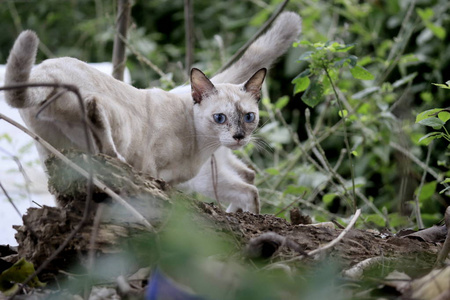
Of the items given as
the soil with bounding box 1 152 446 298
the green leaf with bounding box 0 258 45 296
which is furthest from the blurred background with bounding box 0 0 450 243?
the green leaf with bounding box 0 258 45 296

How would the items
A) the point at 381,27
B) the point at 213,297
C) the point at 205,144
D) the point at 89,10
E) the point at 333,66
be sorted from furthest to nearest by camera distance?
the point at 89,10 < the point at 381,27 < the point at 205,144 < the point at 333,66 < the point at 213,297

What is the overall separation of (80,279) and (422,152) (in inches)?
132

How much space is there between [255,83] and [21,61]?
113cm

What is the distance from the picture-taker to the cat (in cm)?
169

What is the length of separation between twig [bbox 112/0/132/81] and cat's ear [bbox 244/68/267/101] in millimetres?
613

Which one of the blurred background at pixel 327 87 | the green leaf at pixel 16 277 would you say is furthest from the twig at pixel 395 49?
the green leaf at pixel 16 277

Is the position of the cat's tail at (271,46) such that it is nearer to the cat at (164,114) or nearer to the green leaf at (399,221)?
the cat at (164,114)

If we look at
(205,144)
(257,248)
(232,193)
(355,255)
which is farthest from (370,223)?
(257,248)

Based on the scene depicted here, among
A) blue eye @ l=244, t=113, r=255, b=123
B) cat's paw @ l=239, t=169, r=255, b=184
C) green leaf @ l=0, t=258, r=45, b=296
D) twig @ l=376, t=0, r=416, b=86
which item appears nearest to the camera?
green leaf @ l=0, t=258, r=45, b=296

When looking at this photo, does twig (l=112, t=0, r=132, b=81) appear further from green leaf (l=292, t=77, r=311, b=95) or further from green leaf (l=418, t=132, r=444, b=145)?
green leaf (l=418, t=132, r=444, b=145)

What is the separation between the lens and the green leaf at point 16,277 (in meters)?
1.32

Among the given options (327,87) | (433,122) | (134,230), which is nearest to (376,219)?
(327,87)

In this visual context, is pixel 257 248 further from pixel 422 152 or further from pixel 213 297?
pixel 422 152

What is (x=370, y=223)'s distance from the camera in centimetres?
257
